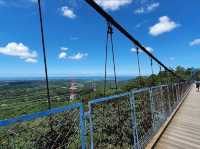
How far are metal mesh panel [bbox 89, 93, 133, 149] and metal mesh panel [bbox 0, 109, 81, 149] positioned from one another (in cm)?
39

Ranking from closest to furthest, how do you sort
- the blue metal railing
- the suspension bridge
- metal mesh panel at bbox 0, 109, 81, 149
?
metal mesh panel at bbox 0, 109, 81, 149 → the suspension bridge → the blue metal railing

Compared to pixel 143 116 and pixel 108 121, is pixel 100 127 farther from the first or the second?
pixel 143 116

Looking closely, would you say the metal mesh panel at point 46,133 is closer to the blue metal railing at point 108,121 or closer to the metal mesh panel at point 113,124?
the blue metal railing at point 108,121

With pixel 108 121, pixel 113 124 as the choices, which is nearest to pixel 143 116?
pixel 113 124

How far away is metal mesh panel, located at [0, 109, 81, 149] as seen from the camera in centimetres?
123

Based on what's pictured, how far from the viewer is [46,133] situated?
1563 mm

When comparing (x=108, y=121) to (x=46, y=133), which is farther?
(x=108, y=121)

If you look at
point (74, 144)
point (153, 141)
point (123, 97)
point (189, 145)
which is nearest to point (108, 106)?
point (123, 97)

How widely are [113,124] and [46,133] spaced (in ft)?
4.69

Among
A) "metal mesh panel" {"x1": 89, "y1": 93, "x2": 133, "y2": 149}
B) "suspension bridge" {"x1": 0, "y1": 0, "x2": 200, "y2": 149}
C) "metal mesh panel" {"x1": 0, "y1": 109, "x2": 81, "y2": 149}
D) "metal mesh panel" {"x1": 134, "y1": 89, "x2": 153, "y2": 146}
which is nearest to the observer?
→ "metal mesh panel" {"x1": 0, "y1": 109, "x2": 81, "y2": 149}

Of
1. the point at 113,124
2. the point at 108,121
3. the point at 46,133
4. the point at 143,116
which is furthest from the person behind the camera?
the point at 143,116

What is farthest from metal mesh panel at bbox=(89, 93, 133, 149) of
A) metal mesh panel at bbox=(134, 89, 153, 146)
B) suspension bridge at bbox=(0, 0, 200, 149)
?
metal mesh panel at bbox=(134, 89, 153, 146)

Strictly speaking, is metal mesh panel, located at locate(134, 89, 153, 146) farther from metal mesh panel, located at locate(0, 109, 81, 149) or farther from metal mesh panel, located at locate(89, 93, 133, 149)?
metal mesh panel, located at locate(0, 109, 81, 149)

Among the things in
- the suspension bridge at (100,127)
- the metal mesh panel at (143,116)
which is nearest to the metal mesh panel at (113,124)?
the suspension bridge at (100,127)
